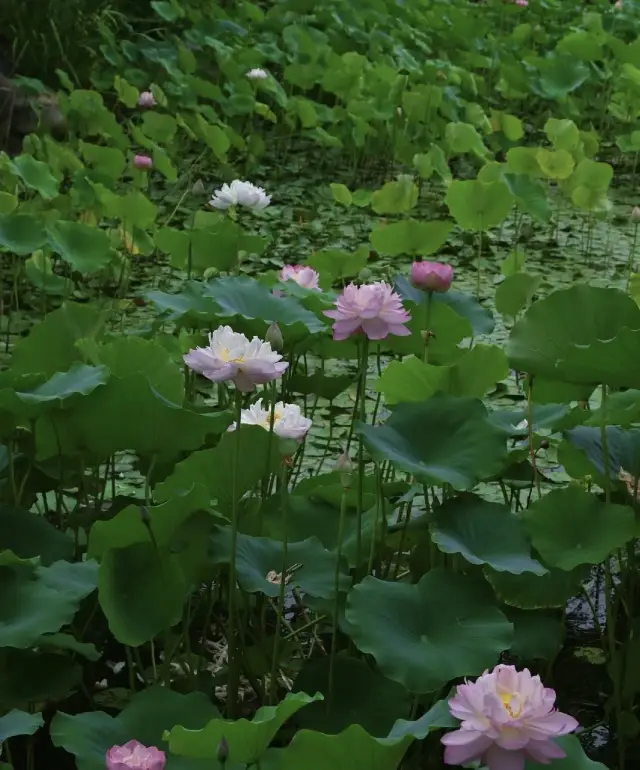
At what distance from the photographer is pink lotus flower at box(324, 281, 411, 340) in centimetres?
106

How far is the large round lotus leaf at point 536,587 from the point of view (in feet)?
3.31

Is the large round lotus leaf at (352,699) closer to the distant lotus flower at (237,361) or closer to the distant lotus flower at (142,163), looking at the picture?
the distant lotus flower at (237,361)

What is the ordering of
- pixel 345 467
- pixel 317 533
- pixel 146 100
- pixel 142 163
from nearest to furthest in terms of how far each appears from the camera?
pixel 345 467 < pixel 317 533 < pixel 142 163 < pixel 146 100

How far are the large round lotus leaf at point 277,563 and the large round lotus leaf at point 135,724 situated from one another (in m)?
0.13

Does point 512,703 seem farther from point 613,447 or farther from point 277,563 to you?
point 613,447

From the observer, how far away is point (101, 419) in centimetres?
108

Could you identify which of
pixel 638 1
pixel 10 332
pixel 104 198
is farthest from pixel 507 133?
pixel 638 1

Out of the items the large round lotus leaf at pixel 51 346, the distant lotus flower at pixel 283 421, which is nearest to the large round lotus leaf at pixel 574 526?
the distant lotus flower at pixel 283 421

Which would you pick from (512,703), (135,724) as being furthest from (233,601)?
(512,703)

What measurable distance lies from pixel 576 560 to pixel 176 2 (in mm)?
A: 3579

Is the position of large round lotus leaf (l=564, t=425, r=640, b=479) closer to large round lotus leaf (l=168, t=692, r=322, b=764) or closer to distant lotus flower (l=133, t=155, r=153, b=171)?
large round lotus leaf (l=168, t=692, r=322, b=764)

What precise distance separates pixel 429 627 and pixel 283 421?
29 cm

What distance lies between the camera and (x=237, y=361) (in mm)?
938

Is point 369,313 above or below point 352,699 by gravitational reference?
above
